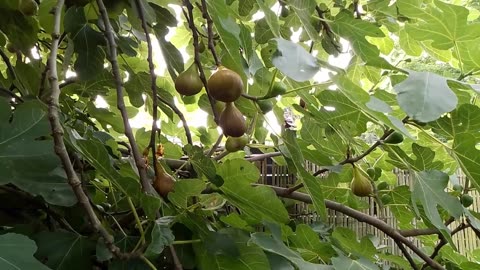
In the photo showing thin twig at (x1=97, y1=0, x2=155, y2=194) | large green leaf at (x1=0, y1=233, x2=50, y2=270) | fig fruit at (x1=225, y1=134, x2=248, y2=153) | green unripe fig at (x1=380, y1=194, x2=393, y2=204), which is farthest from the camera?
green unripe fig at (x1=380, y1=194, x2=393, y2=204)

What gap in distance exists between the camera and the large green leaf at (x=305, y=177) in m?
0.56

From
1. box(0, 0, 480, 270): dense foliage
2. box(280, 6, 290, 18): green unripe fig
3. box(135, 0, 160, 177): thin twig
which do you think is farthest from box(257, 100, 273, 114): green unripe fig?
box(280, 6, 290, 18): green unripe fig

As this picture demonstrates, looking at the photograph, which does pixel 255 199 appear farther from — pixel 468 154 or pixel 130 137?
pixel 468 154

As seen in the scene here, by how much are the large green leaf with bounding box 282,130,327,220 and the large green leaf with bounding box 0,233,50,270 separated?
288 millimetres

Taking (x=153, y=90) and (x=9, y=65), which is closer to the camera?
(x=153, y=90)

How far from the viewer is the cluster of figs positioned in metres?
0.50

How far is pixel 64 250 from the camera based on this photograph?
0.49m

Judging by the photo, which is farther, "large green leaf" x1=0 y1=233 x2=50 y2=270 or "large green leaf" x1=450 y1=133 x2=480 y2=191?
"large green leaf" x1=450 y1=133 x2=480 y2=191

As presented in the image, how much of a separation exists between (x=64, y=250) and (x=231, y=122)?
20 centimetres

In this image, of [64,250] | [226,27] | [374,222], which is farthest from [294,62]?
[374,222]

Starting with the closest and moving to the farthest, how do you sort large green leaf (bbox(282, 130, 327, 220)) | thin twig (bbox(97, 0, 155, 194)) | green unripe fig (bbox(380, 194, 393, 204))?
thin twig (bbox(97, 0, 155, 194))
large green leaf (bbox(282, 130, 327, 220))
green unripe fig (bbox(380, 194, 393, 204))

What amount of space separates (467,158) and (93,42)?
49 cm

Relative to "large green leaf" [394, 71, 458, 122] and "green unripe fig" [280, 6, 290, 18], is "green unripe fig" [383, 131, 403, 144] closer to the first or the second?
"large green leaf" [394, 71, 458, 122]

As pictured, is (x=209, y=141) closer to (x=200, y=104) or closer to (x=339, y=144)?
(x=200, y=104)
